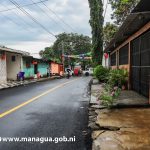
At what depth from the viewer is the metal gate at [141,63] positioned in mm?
11984

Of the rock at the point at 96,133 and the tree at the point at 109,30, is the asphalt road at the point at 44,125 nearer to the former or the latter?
the rock at the point at 96,133

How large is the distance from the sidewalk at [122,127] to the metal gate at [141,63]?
2262 millimetres

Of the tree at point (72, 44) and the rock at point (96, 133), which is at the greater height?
the tree at point (72, 44)

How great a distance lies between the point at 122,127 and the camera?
22.6 feet

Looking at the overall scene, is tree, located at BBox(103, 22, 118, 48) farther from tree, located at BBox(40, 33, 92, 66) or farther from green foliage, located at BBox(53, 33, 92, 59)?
green foliage, located at BBox(53, 33, 92, 59)

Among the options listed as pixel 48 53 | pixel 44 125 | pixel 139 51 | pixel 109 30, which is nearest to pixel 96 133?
pixel 44 125

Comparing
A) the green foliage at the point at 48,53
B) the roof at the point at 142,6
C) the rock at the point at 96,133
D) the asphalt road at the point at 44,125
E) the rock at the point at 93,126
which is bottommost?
the asphalt road at the point at 44,125

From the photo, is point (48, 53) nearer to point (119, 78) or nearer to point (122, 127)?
point (119, 78)

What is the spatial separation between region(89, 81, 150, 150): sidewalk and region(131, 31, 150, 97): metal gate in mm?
2262

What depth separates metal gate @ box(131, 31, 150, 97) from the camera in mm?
11984

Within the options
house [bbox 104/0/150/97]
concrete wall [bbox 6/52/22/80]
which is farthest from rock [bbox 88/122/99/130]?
concrete wall [bbox 6/52/22/80]

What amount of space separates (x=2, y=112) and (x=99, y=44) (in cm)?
2741

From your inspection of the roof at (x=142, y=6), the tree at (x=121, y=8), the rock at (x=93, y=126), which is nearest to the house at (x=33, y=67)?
the tree at (x=121, y=8)

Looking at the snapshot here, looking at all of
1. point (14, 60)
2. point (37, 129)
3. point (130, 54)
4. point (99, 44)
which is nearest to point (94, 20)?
point (99, 44)
